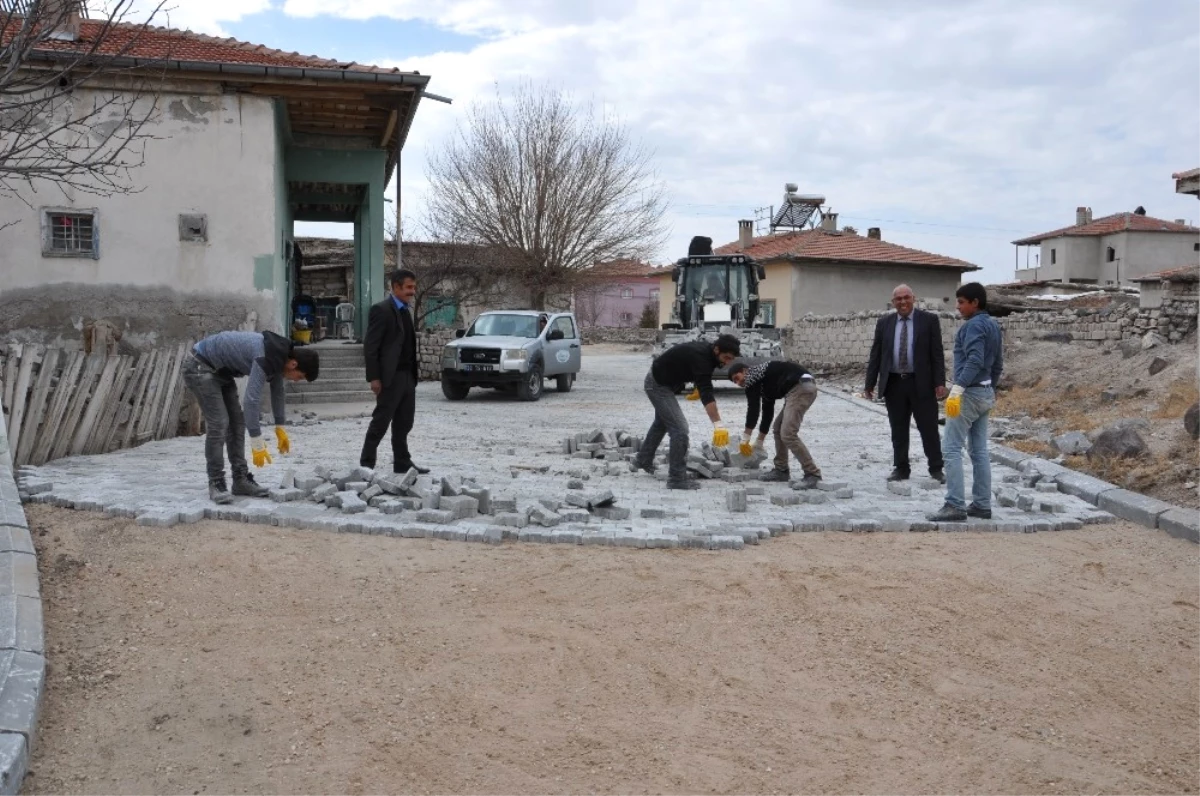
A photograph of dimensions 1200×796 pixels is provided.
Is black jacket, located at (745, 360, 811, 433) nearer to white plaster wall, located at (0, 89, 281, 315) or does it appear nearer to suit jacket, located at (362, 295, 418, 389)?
suit jacket, located at (362, 295, 418, 389)

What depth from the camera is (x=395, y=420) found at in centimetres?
898

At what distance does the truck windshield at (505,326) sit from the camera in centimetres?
2012

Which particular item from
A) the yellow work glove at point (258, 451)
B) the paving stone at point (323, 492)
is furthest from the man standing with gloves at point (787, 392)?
the yellow work glove at point (258, 451)

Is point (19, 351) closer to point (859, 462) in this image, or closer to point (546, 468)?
point (546, 468)

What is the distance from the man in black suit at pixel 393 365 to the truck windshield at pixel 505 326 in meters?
11.0

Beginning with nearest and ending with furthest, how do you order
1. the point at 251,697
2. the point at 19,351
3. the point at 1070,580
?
the point at 251,697
the point at 1070,580
the point at 19,351

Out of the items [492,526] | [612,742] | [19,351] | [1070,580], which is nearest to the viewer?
[612,742]

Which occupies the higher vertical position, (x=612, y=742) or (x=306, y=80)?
(x=306, y=80)

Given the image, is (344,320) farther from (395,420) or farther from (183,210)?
(395,420)

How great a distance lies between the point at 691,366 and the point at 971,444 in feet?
7.42

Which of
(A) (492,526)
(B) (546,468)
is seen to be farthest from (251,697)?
(B) (546,468)

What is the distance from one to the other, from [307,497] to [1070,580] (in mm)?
5203

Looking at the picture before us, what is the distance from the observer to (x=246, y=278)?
1572 cm

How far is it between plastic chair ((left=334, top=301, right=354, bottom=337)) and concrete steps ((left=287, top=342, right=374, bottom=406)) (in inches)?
204
